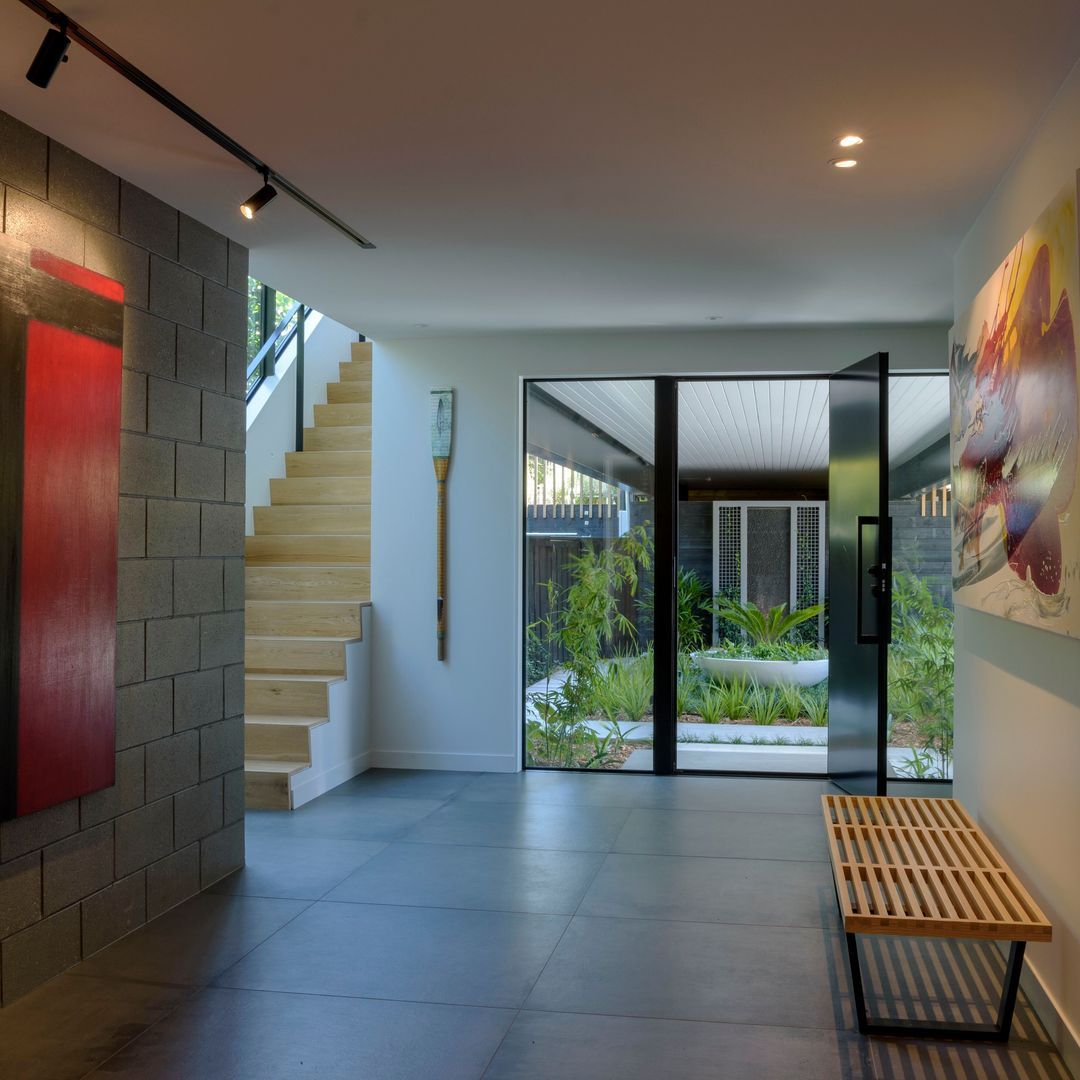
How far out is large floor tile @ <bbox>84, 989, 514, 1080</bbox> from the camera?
2652 mm

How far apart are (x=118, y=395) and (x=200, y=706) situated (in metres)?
1.21

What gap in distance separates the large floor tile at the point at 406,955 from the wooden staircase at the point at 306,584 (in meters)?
1.61

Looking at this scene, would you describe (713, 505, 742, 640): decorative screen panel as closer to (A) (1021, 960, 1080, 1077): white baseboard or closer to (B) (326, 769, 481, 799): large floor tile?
(B) (326, 769, 481, 799): large floor tile

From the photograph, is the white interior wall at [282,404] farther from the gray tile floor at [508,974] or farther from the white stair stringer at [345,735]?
the gray tile floor at [508,974]

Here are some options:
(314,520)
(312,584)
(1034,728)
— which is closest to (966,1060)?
(1034,728)

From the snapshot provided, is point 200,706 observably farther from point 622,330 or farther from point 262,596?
point 622,330

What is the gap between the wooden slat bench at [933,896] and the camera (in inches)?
107

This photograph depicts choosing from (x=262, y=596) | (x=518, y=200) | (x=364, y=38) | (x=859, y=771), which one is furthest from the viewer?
(x=262, y=596)

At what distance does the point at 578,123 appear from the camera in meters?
3.10

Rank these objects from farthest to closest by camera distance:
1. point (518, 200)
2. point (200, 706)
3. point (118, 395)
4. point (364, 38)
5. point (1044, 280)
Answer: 1. point (200, 706)
2. point (518, 200)
3. point (118, 395)
4. point (1044, 280)
5. point (364, 38)

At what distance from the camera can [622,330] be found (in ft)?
19.9

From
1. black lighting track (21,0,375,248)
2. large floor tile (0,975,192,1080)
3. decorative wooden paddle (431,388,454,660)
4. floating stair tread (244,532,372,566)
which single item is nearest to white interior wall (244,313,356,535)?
floating stair tread (244,532,372,566)

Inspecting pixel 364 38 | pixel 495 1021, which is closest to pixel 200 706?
pixel 495 1021

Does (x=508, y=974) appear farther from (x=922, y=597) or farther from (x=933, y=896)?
(x=922, y=597)
